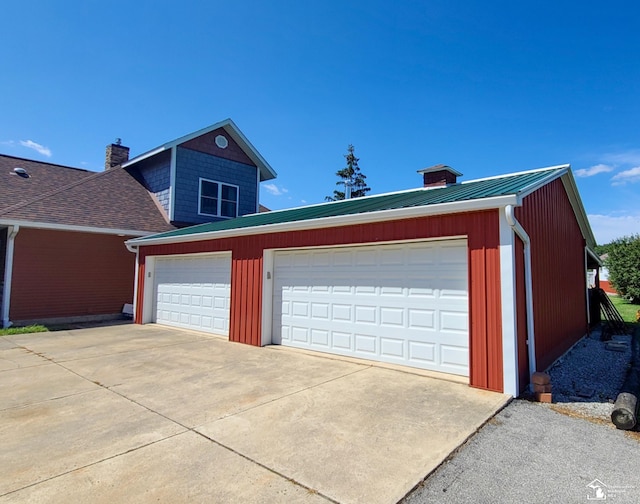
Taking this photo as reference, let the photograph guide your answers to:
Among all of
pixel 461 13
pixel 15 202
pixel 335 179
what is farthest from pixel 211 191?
pixel 335 179

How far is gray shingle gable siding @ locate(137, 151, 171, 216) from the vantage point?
14055mm

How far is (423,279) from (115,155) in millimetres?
15949

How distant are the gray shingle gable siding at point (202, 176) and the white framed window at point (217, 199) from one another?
0.57 feet

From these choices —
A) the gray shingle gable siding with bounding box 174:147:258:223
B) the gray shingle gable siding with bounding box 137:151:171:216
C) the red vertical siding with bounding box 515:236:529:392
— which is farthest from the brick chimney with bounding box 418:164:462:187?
the gray shingle gable siding with bounding box 137:151:171:216

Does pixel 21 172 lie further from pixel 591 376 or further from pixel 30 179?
pixel 591 376

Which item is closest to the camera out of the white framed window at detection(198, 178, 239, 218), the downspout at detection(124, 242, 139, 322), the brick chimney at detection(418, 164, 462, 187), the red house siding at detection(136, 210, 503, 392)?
the red house siding at detection(136, 210, 503, 392)

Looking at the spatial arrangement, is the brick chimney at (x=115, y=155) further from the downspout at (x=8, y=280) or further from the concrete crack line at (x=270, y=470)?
the concrete crack line at (x=270, y=470)

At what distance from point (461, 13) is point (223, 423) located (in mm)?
10256

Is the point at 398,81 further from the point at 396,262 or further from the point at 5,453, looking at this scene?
the point at 5,453

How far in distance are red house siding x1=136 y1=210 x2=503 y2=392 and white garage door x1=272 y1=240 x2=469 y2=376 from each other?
0.83 ft

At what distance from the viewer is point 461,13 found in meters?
8.76

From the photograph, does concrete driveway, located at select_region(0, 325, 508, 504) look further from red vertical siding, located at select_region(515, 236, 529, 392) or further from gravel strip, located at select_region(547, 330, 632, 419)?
gravel strip, located at select_region(547, 330, 632, 419)

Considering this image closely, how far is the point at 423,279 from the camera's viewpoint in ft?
18.7

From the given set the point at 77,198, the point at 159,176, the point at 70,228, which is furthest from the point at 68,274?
the point at 159,176
